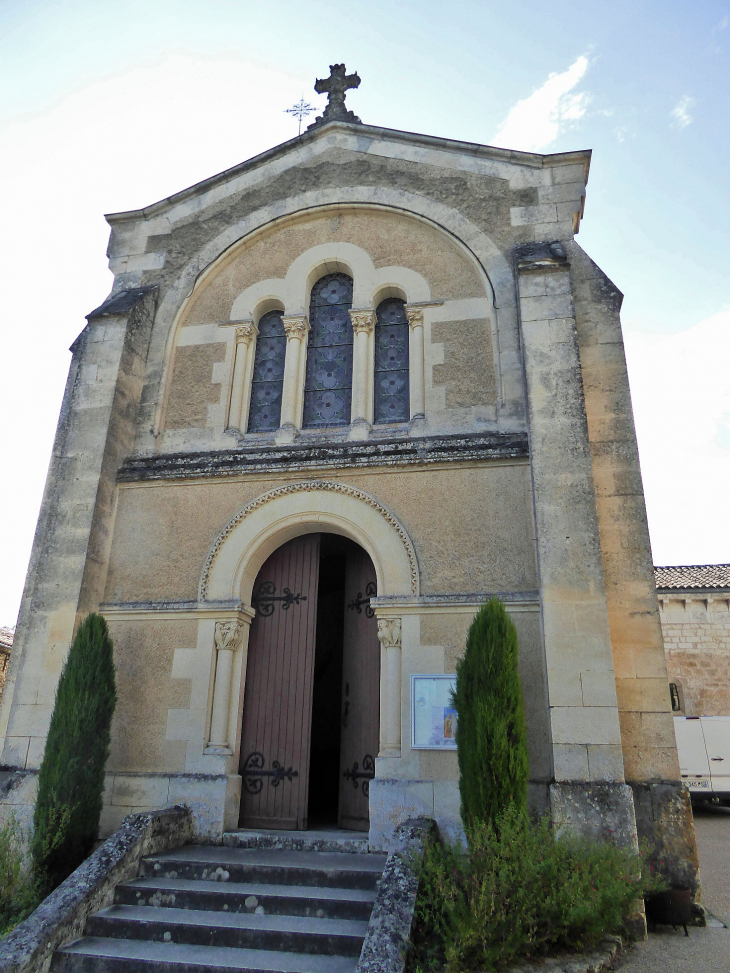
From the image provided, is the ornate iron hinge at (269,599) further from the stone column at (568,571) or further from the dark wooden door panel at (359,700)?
the stone column at (568,571)

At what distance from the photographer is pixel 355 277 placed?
8.95m

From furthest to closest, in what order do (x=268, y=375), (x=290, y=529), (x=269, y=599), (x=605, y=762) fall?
(x=268, y=375) < (x=269, y=599) < (x=290, y=529) < (x=605, y=762)

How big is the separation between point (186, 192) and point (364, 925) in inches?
353

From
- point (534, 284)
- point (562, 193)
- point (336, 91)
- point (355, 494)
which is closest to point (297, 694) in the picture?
point (355, 494)

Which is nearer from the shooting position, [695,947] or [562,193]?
[695,947]

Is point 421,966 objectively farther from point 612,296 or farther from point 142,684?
point 612,296

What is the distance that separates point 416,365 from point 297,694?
3892 millimetres

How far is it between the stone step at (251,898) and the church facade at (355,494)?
108cm

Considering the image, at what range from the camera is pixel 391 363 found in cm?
862

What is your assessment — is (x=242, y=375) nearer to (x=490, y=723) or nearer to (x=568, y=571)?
(x=568, y=571)

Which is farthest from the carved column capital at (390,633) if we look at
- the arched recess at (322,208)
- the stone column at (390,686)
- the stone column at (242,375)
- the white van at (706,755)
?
the white van at (706,755)

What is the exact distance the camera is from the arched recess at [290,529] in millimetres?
7375

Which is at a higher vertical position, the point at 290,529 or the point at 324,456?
the point at 324,456

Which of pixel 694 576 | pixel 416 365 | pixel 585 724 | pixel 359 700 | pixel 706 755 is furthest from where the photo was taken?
pixel 694 576
